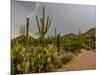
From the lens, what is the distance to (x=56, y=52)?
2176 mm

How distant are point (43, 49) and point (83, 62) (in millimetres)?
460

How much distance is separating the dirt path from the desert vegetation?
0.14 feet

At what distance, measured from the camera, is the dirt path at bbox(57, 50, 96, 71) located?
2.21 meters

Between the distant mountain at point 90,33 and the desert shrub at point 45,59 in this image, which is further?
the distant mountain at point 90,33

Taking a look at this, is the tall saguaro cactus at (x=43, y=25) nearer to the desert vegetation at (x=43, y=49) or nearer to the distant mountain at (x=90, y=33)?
the desert vegetation at (x=43, y=49)

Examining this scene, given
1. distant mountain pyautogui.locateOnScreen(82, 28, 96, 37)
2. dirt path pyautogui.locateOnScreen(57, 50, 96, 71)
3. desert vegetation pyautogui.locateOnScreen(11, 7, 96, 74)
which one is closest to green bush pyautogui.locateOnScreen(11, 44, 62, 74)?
desert vegetation pyautogui.locateOnScreen(11, 7, 96, 74)

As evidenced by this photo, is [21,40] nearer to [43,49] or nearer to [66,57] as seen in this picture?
[43,49]

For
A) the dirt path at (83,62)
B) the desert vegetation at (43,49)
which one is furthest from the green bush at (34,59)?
the dirt path at (83,62)

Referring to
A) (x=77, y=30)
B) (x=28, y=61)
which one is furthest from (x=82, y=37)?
(x=28, y=61)

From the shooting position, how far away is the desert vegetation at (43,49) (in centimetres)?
208

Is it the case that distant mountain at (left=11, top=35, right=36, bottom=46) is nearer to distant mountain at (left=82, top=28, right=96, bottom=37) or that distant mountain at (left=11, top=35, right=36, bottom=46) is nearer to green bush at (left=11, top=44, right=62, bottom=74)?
green bush at (left=11, top=44, right=62, bottom=74)

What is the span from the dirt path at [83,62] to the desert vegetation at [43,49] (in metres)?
0.04

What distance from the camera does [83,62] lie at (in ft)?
7.40

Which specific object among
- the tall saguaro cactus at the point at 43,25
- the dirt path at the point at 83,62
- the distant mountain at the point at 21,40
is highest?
the tall saguaro cactus at the point at 43,25
